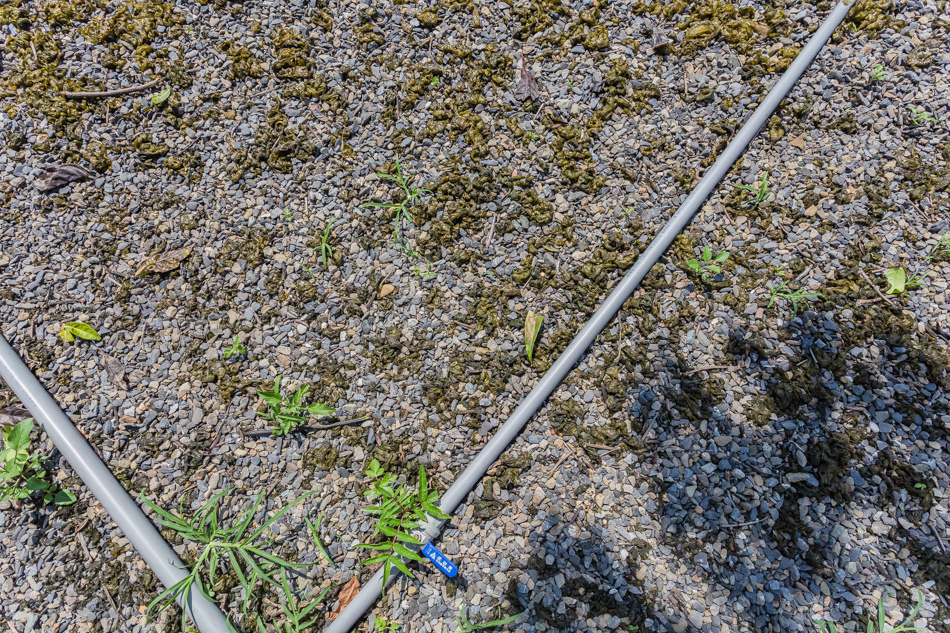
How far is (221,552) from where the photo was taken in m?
2.07

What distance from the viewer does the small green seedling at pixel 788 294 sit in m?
2.27

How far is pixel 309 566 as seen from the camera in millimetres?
2061

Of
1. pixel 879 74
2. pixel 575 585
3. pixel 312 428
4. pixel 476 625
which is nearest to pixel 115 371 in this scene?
pixel 312 428

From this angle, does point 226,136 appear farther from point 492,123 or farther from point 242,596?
point 242,596

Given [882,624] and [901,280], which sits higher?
[901,280]

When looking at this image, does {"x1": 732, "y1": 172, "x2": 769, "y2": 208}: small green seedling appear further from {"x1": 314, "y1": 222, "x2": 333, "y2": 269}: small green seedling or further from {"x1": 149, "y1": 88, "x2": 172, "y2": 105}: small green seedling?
{"x1": 149, "y1": 88, "x2": 172, "y2": 105}: small green seedling

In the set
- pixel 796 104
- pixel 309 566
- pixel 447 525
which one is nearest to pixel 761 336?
pixel 796 104

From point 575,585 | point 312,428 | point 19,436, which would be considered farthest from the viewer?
point 312,428

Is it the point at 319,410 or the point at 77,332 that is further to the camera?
the point at 77,332

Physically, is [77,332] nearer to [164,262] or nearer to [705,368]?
[164,262]

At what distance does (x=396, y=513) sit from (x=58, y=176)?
248 cm

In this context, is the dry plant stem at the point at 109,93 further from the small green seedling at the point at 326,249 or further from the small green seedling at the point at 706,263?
the small green seedling at the point at 706,263

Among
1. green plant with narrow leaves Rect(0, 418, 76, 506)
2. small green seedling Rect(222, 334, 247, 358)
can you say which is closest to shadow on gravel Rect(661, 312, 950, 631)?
small green seedling Rect(222, 334, 247, 358)

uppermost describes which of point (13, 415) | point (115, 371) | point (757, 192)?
point (757, 192)
